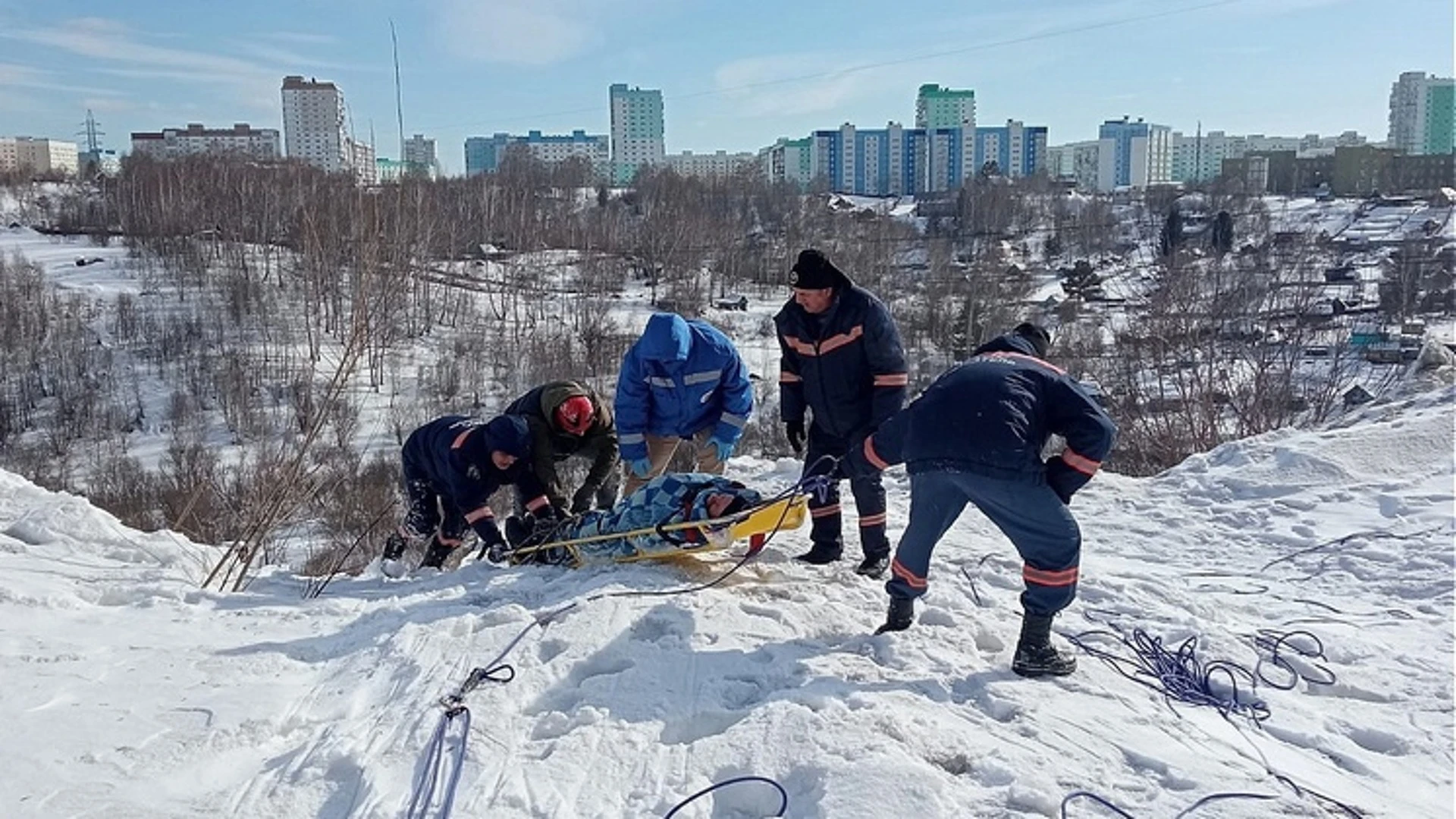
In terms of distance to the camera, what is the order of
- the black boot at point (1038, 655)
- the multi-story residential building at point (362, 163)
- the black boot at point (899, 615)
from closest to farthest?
1. the black boot at point (1038, 655)
2. the black boot at point (899, 615)
3. the multi-story residential building at point (362, 163)

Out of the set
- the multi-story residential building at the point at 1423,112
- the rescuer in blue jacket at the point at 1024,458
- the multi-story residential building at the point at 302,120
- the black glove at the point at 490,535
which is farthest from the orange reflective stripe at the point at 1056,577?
the multi-story residential building at the point at 1423,112

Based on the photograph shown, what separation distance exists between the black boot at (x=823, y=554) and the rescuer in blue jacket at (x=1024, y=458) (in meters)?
1.33

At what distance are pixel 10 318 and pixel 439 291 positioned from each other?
46.1ft

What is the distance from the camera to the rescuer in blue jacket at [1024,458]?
3340 mm

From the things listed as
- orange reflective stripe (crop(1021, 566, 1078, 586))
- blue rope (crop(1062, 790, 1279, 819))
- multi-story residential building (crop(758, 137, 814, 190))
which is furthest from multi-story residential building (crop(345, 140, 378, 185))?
multi-story residential building (crop(758, 137, 814, 190))

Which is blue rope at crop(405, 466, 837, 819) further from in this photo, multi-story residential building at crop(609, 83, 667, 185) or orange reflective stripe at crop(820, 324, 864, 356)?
multi-story residential building at crop(609, 83, 667, 185)

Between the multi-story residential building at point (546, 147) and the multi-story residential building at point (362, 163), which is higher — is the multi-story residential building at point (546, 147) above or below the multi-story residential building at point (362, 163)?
above

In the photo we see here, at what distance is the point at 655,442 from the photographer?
230 inches

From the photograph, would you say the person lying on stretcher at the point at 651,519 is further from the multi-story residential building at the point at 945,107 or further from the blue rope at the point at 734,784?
the multi-story residential building at the point at 945,107

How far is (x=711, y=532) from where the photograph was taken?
456 cm

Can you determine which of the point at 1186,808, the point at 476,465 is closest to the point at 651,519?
the point at 476,465

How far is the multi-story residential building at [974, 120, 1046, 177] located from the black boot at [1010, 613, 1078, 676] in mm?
90501

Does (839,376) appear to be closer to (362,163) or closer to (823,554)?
(823,554)

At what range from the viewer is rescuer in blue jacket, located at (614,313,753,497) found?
5.51 m
